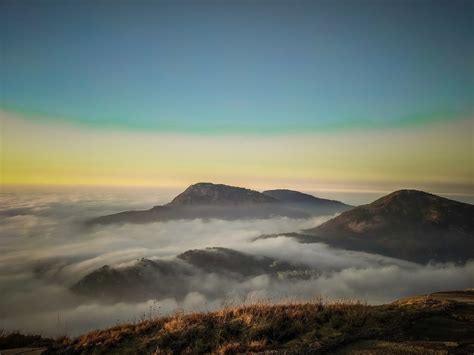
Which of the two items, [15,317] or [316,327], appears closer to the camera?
[316,327]

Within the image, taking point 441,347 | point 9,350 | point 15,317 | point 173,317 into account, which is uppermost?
point 441,347

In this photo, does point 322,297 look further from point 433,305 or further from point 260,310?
point 433,305

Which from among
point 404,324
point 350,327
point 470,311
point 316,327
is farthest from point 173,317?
point 470,311

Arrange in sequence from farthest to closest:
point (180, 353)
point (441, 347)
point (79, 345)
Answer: point (79, 345) < point (180, 353) < point (441, 347)

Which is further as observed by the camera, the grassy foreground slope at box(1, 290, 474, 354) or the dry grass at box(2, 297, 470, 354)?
the dry grass at box(2, 297, 470, 354)

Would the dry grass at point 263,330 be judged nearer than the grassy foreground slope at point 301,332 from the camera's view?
No

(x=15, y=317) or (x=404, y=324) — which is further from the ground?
(x=404, y=324)

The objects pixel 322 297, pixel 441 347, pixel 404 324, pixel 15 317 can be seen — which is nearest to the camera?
pixel 441 347
